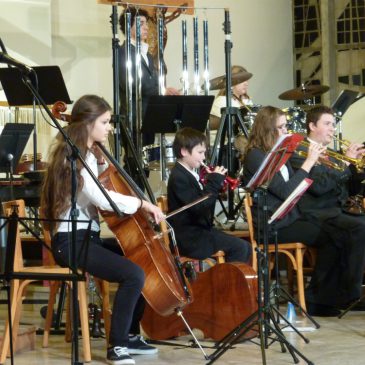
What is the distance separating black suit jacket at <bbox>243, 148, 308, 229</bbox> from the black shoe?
2.04ft

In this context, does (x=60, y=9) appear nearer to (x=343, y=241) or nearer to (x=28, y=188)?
(x=28, y=188)

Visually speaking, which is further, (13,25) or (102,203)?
(13,25)

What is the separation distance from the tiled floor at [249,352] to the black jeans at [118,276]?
0.22 m

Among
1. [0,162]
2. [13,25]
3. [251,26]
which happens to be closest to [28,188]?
[0,162]

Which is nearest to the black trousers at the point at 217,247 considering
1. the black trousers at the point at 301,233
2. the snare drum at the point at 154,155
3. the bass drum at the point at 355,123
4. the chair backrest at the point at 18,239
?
Answer: the black trousers at the point at 301,233

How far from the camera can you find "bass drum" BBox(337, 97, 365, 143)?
32.6 feet

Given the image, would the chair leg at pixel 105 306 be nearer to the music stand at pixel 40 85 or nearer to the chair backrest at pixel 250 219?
the chair backrest at pixel 250 219

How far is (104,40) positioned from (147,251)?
17.1 feet

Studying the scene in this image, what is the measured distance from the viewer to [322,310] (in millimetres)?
6316

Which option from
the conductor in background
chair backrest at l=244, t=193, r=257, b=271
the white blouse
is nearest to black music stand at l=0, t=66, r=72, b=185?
the conductor in background

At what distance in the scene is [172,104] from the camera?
6.83 meters

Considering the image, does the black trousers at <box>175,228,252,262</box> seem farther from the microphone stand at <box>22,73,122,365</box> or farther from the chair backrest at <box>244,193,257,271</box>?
the microphone stand at <box>22,73,122,365</box>

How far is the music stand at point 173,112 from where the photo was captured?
22.3 ft

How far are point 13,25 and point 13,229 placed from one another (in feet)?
17.6
